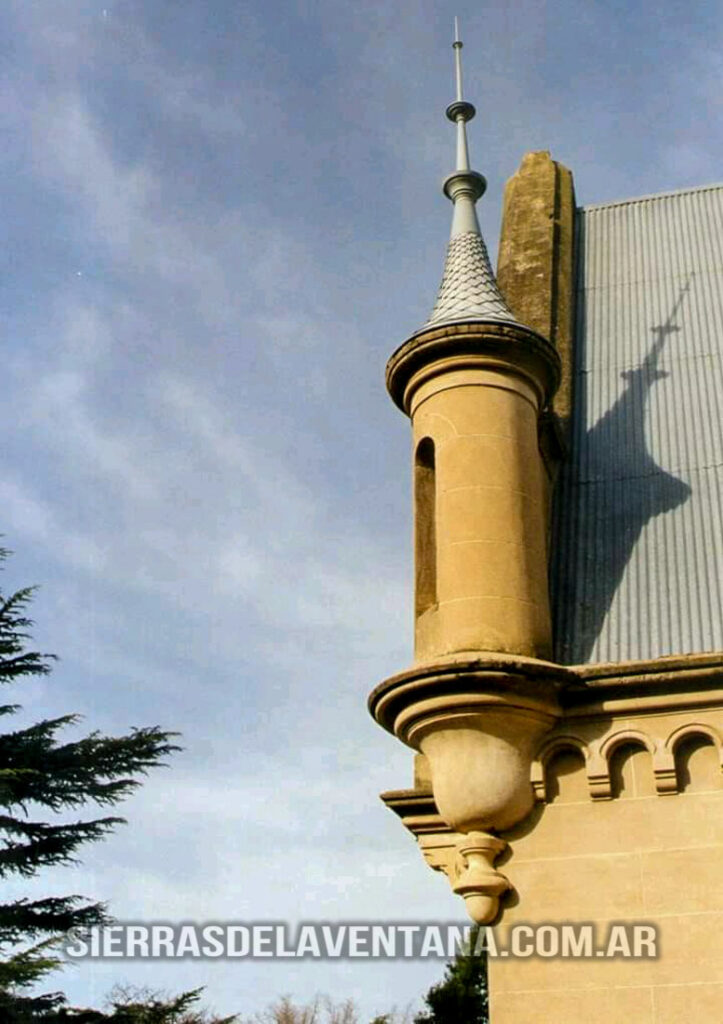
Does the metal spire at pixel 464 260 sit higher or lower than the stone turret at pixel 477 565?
higher

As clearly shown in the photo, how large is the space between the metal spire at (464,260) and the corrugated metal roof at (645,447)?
177 centimetres

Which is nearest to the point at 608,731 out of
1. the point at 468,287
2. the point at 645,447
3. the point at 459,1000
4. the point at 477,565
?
the point at 477,565

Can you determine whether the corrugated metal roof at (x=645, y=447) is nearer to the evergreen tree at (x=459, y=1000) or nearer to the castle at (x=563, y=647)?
the castle at (x=563, y=647)

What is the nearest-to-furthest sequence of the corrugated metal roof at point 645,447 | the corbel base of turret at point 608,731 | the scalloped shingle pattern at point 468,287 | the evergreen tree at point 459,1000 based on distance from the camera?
1. the corbel base of turret at point 608,731
2. the corrugated metal roof at point 645,447
3. the scalloped shingle pattern at point 468,287
4. the evergreen tree at point 459,1000

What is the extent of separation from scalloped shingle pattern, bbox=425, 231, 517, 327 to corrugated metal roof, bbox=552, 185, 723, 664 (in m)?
1.74

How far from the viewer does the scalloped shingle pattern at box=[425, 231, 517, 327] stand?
10.4 m

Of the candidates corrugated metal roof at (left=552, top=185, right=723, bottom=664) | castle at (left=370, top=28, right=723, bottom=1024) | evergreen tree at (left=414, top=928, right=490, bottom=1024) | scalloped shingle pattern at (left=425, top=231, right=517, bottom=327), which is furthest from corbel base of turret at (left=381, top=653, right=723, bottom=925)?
evergreen tree at (left=414, top=928, right=490, bottom=1024)

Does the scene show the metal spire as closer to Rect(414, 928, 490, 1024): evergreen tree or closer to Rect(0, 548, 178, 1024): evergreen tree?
Rect(0, 548, 178, 1024): evergreen tree

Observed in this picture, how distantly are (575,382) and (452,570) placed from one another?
3.87 meters

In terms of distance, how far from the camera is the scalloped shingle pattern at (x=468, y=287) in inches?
408

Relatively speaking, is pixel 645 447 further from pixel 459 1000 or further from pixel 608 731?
pixel 459 1000

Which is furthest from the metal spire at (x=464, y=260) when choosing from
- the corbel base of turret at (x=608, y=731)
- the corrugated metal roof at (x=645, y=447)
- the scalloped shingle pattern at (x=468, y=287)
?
the corbel base of turret at (x=608, y=731)

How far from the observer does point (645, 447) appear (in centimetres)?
1124

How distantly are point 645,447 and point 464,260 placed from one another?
7.83 feet
